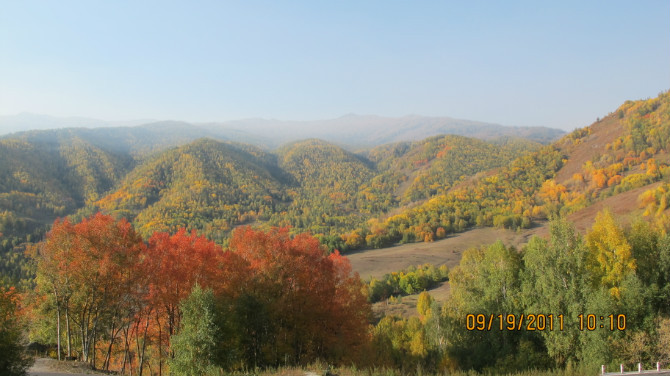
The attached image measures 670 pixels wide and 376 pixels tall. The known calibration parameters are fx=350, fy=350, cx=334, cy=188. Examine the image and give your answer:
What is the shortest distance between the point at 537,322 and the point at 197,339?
26418mm

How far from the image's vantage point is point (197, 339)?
798 inches

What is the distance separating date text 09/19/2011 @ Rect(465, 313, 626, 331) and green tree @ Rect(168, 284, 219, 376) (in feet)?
79.4

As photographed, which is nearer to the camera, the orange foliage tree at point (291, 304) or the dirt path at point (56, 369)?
the dirt path at point (56, 369)

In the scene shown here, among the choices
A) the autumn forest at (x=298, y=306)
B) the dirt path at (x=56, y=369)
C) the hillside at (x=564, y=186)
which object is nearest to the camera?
the dirt path at (x=56, y=369)

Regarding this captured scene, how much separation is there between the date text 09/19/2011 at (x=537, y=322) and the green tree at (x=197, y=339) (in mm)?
24206

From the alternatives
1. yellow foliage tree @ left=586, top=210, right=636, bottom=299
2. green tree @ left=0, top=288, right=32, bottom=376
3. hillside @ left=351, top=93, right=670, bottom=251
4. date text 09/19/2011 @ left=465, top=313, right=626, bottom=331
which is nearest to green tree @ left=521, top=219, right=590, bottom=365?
date text 09/19/2011 @ left=465, top=313, right=626, bottom=331

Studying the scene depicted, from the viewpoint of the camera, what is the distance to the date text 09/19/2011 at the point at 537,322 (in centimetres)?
2582

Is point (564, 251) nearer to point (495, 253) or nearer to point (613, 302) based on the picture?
point (613, 302)

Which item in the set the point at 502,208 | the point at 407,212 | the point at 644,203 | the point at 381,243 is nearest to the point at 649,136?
the point at 502,208

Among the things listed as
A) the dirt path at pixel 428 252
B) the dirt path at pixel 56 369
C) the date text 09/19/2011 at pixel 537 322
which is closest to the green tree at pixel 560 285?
the date text 09/19/2011 at pixel 537 322

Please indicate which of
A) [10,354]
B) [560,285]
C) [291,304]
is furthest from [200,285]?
[560,285]

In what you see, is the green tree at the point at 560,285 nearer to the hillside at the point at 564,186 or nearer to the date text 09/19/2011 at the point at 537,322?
the date text 09/19/2011 at the point at 537,322

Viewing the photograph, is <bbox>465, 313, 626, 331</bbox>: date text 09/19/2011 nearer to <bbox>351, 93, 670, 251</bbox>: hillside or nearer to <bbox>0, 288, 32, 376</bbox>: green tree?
<bbox>0, 288, 32, 376</bbox>: green tree

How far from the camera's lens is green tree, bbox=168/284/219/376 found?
65.5ft
